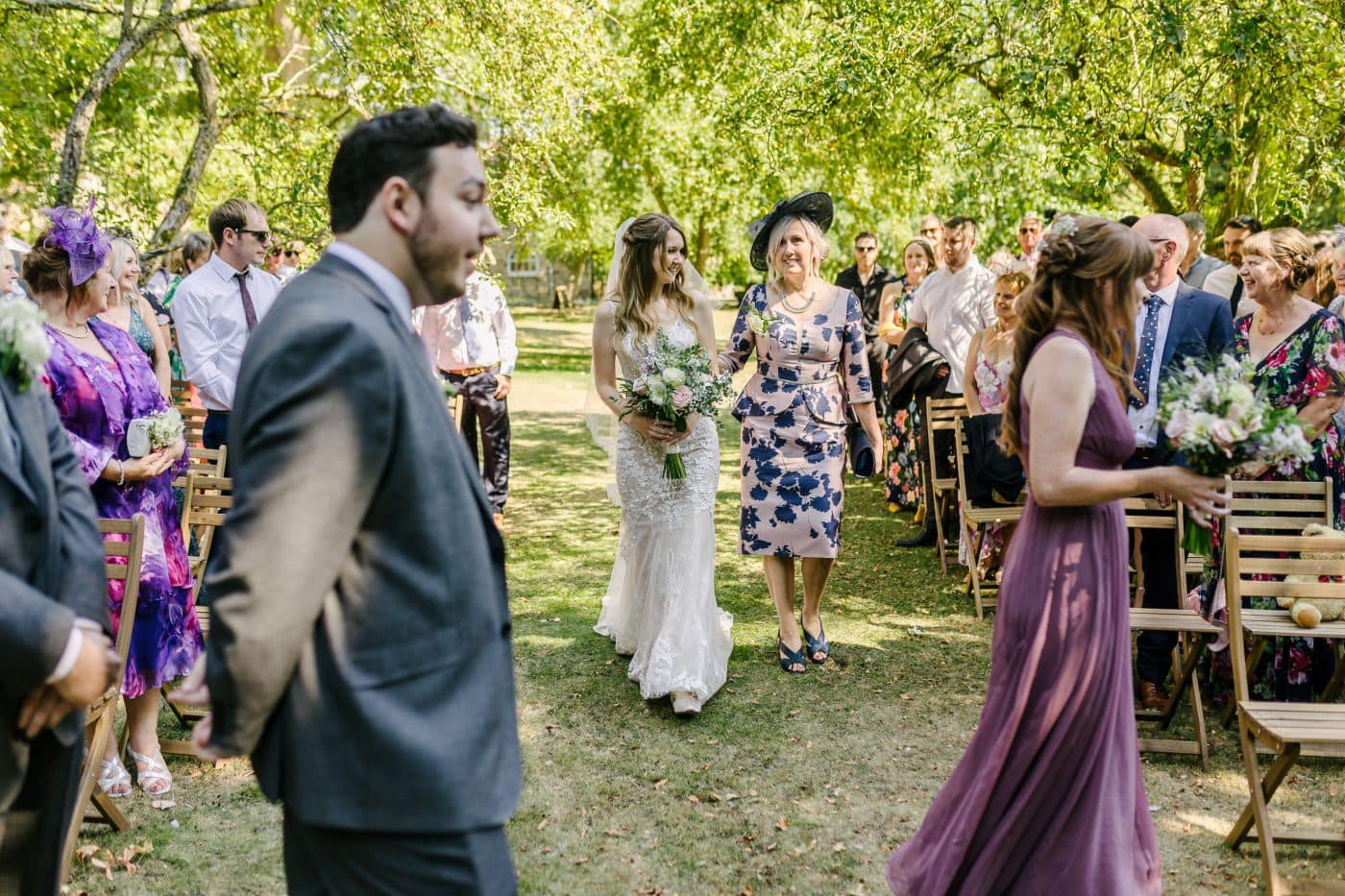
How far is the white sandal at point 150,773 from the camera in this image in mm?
4848

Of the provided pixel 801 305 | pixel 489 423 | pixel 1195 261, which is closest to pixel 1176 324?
pixel 801 305

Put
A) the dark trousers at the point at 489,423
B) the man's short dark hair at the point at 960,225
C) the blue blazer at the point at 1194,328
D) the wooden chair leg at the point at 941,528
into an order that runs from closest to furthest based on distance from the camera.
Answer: the blue blazer at the point at 1194,328 < the wooden chair leg at the point at 941,528 < the man's short dark hair at the point at 960,225 < the dark trousers at the point at 489,423

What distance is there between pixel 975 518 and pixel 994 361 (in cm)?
114

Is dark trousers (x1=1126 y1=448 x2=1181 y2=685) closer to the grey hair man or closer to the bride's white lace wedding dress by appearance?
the bride's white lace wedding dress

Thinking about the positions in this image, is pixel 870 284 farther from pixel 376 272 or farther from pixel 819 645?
pixel 376 272

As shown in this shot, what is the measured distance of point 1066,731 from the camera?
345 centimetres

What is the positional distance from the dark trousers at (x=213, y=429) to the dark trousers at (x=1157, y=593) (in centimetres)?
552

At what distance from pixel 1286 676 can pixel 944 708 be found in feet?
5.73

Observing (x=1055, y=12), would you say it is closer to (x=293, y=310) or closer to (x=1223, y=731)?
(x=1223, y=731)

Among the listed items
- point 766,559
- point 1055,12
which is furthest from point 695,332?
point 1055,12

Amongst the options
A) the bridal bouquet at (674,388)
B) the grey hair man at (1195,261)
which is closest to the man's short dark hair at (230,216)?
the bridal bouquet at (674,388)

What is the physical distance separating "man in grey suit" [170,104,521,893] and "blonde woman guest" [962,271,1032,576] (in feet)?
19.1

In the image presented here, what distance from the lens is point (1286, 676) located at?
5645mm

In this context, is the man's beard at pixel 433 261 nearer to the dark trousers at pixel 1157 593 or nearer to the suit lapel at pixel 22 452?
the suit lapel at pixel 22 452
